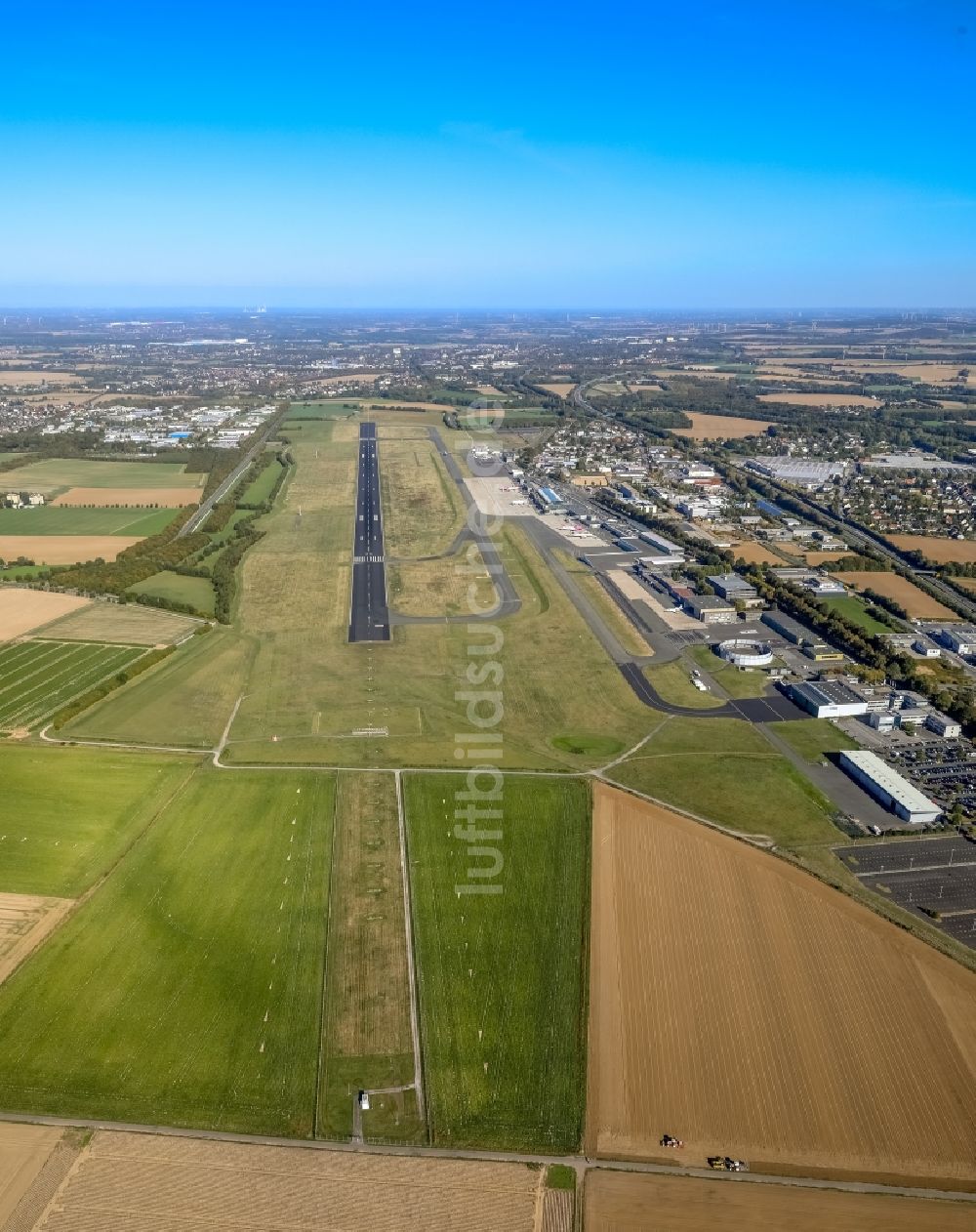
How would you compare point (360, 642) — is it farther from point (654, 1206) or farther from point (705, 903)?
point (654, 1206)

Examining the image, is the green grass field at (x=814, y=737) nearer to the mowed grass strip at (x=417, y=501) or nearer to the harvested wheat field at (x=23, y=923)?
the harvested wheat field at (x=23, y=923)

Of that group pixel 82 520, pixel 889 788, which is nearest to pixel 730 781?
pixel 889 788

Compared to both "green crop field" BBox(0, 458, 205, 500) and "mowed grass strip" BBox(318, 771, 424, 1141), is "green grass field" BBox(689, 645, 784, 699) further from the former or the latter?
"green crop field" BBox(0, 458, 205, 500)

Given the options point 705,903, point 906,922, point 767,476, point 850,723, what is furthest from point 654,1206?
point 767,476

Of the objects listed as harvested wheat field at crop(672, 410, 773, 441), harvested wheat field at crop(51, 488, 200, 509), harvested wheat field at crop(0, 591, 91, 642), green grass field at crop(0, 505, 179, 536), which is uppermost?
harvested wheat field at crop(672, 410, 773, 441)

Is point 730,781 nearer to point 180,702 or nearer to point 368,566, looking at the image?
point 180,702

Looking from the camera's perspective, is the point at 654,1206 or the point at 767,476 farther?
the point at 767,476

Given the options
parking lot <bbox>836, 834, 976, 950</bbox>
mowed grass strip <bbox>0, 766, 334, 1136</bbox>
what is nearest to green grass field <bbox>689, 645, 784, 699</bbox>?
parking lot <bbox>836, 834, 976, 950</bbox>
